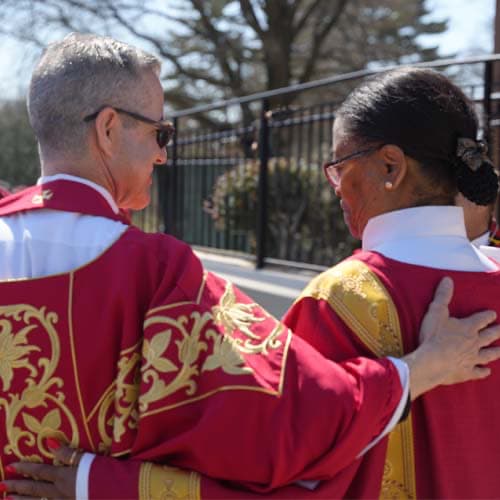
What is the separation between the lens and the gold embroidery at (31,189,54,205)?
159 centimetres

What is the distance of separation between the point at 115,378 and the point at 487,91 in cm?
379

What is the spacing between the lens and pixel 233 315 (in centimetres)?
154

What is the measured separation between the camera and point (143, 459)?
58.2 inches

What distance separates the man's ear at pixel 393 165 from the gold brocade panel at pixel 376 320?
0.19m

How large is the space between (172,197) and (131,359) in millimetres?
7210

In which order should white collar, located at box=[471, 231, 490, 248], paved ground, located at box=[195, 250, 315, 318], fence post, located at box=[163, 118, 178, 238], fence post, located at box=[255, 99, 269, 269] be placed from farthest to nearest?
fence post, located at box=[163, 118, 178, 238], fence post, located at box=[255, 99, 269, 269], paved ground, located at box=[195, 250, 315, 318], white collar, located at box=[471, 231, 490, 248]

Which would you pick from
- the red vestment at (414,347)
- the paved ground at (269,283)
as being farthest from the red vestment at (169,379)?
the paved ground at (269,283)

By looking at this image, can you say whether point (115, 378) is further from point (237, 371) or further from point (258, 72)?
point (258, 72)

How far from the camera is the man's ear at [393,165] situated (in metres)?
1.76

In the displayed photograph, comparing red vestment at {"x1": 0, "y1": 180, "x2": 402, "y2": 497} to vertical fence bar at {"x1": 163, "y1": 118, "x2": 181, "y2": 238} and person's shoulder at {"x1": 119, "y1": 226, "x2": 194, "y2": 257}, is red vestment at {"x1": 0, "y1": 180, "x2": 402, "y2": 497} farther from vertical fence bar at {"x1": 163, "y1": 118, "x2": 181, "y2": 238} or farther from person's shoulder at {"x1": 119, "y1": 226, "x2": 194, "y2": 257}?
vertical fence bar at {"x1": 163, "y1": 118, "x2": 181, "y2": 238}

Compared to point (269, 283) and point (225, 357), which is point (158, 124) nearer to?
point (225, 357)

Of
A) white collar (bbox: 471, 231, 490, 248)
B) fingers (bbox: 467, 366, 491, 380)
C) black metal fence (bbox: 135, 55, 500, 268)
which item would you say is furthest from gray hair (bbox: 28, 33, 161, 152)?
black metal fence (bbox: 135, 55, 500, 268)

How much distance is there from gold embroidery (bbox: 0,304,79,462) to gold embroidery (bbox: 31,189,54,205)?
0.21m

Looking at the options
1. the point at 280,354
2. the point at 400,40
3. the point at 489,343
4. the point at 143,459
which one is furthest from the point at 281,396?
the point at 400,40
